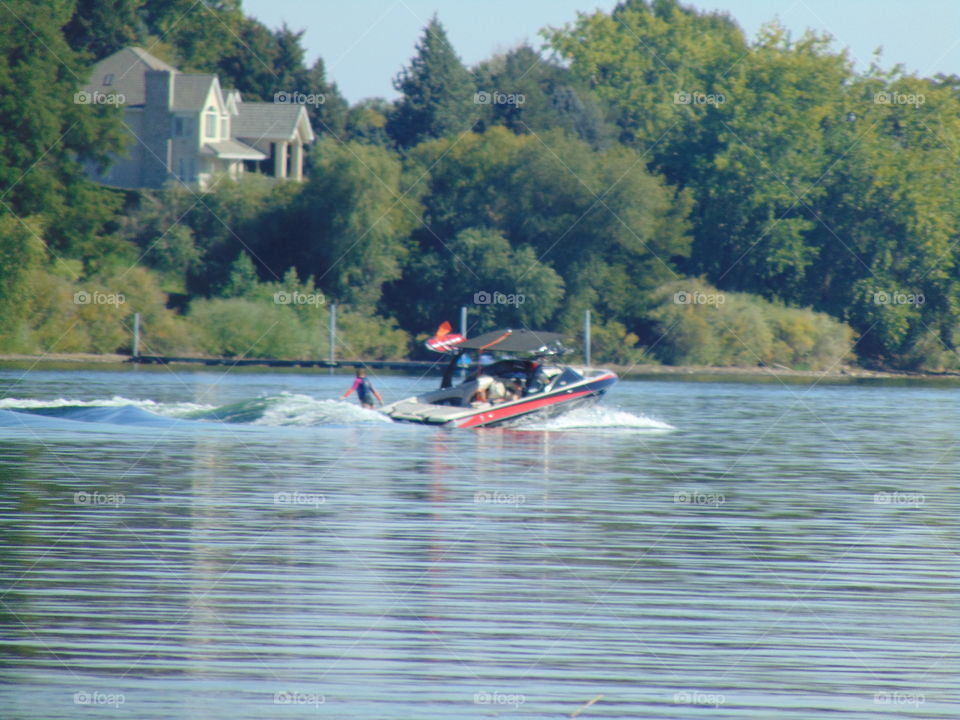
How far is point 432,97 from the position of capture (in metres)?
105

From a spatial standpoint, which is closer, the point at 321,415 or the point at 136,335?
the point at 321,415

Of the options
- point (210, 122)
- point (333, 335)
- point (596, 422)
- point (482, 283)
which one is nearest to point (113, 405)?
point (596, 422)

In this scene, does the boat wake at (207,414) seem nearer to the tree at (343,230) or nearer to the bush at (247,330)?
the bush at (247,330)

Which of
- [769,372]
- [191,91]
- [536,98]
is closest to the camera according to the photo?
[769,372]

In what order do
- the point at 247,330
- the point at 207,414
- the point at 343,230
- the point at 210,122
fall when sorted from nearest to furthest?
the point at 207,414 → the point at 247,330 → the point at 343,230 → the point at 210,122

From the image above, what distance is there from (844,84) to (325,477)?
223 ft

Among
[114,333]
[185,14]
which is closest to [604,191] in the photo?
[114,333]

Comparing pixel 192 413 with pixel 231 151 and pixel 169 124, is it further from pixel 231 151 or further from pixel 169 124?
pixel 169 124

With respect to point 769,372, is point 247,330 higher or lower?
higher

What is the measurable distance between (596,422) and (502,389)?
409 centimetres

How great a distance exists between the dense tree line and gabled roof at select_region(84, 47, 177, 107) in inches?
390

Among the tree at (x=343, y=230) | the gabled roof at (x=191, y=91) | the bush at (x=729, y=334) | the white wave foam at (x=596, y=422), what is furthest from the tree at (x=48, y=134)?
the white wave foam at (x=596, y=422)

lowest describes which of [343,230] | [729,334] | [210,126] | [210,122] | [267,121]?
[729,334]

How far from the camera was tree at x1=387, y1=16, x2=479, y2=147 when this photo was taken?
338 feet
